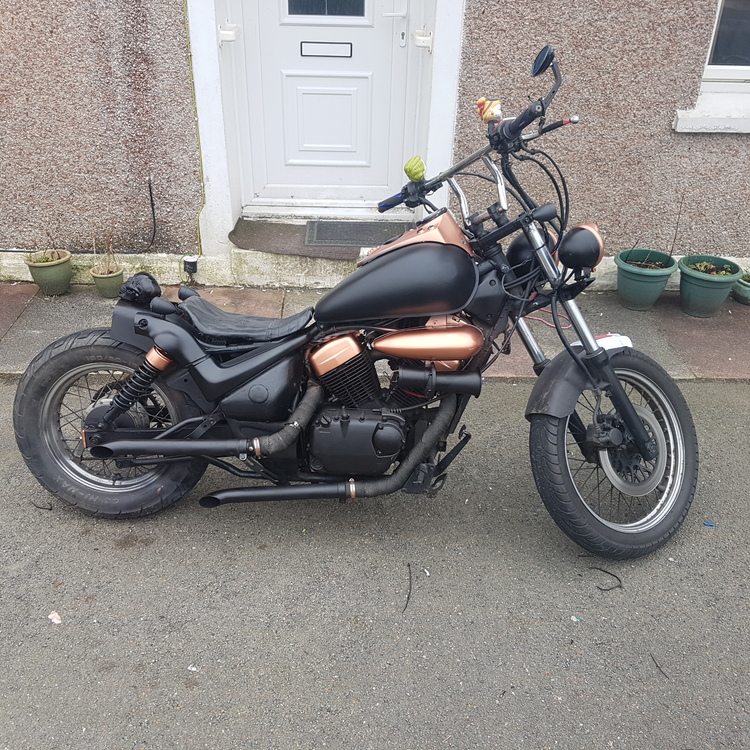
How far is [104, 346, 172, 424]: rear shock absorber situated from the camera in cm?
274

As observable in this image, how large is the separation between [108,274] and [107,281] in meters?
0.05

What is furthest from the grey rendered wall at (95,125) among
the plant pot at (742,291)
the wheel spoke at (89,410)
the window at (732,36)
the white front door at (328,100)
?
the plant pot at (742,291)

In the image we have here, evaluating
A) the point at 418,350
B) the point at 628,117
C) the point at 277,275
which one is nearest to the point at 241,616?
the point at 418,350

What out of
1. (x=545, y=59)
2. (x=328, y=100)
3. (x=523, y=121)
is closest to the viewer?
(x=545, y=59)

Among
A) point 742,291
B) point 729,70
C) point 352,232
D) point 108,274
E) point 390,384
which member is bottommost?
point 742,291

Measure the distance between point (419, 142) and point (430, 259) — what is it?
123 inches

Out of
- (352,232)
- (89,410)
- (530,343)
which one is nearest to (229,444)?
(89,410)

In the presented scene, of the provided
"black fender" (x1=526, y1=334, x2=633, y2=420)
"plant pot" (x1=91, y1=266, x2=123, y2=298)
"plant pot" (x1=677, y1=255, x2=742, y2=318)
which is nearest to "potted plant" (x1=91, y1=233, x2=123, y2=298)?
"plant pot" (x1=91, y1=266, x2=123, y2=298)

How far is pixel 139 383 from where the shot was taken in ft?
9.13

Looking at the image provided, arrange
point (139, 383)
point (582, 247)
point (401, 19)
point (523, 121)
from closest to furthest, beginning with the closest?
point (523, 121)
point (582, 247)
point (139, 383)
point (401, 19)

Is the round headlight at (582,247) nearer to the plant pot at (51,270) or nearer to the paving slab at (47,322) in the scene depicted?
the paving slab at (47,322)

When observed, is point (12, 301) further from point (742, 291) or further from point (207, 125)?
point (742, 291)

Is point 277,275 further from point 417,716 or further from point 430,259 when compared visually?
point 417,716

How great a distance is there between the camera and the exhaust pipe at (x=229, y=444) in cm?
272
